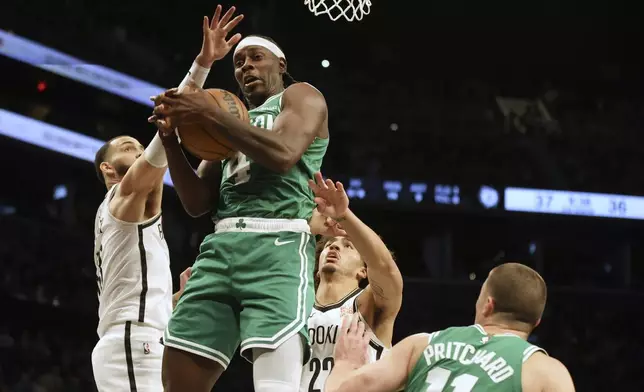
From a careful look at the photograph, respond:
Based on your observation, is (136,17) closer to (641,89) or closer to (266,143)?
(641,89)

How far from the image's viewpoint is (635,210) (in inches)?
680

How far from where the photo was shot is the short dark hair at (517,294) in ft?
10.2

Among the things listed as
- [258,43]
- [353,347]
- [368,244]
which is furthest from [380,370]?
[258,43]

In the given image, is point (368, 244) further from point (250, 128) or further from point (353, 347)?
point (250, 128)

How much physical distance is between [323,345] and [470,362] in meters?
1.62

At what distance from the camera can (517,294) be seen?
10.2ft

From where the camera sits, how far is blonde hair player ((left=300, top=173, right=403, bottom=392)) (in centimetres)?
418

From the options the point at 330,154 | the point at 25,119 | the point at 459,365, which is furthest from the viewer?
the point at 330,154

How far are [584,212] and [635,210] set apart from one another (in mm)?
968

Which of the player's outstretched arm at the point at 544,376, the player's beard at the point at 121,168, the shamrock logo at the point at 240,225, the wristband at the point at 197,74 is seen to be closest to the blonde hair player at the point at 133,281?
the player's beard at the point at 121,168

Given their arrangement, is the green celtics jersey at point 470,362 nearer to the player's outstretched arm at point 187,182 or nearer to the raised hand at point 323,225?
the raised hand at point 323,225

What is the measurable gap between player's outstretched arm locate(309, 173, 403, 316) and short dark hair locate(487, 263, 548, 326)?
625mm

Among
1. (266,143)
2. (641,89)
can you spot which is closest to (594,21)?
(641,89)

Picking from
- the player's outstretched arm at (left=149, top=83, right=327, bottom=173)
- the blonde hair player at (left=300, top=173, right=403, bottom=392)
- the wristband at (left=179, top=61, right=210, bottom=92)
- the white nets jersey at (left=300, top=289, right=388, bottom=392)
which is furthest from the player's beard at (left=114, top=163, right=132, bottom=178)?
the player's outstretched arm at (left=149, top=83, right=327, bottom=173)
